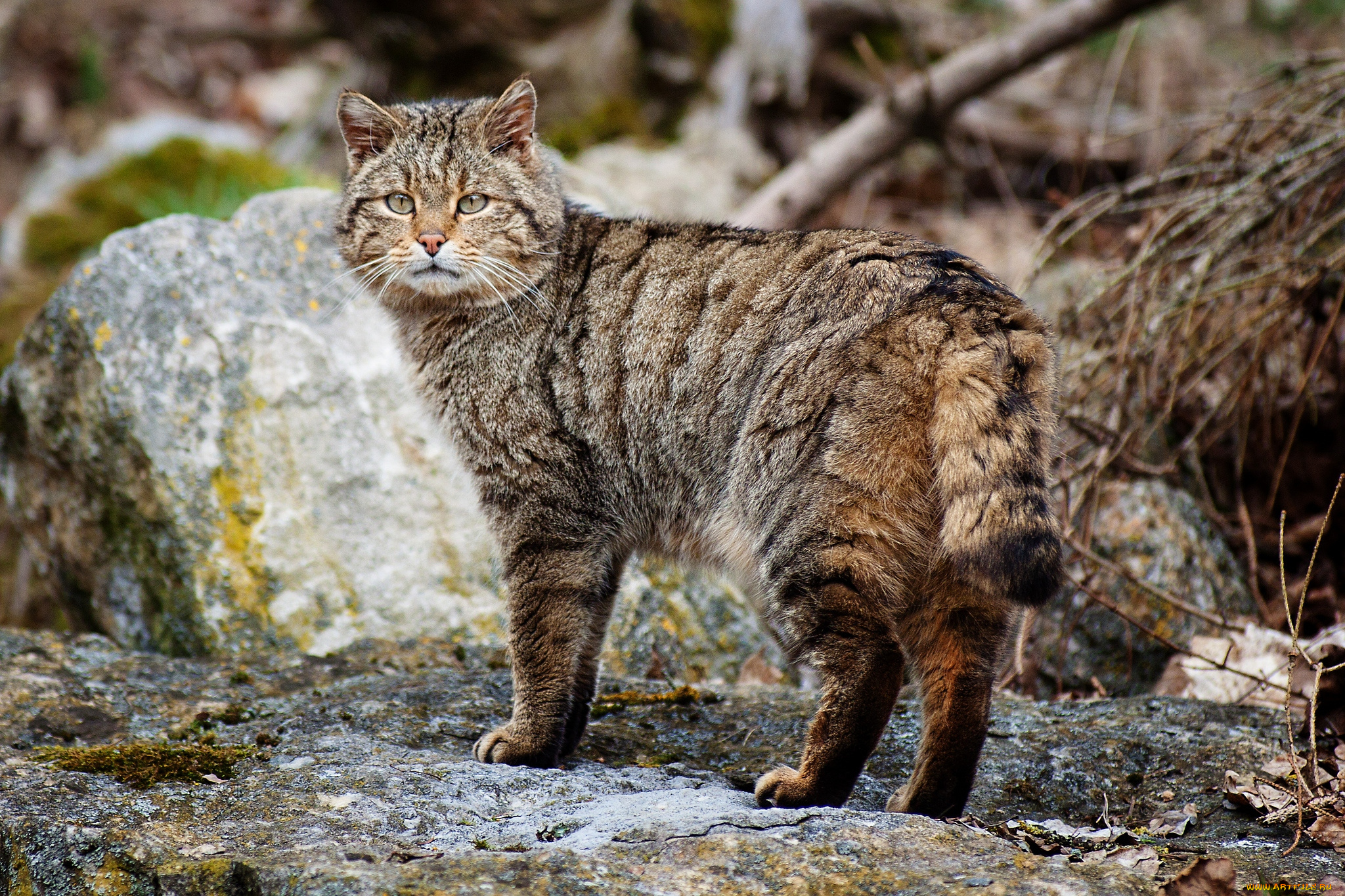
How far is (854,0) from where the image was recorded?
29.7 ft

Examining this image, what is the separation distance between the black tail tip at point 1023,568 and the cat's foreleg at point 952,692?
0.40m

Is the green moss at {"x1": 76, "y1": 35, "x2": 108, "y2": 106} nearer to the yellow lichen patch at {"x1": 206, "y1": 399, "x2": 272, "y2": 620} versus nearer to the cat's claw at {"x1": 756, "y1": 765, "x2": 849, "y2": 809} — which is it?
the yellow lichen patch at {"x1": 206, "y1": 399, "x2": 272, "y2": 620}

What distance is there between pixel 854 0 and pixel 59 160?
734 cm

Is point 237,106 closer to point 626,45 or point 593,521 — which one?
point 626,45

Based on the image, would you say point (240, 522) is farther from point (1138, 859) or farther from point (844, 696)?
point (1138, 859)

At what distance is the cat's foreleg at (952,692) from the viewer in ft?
9.45

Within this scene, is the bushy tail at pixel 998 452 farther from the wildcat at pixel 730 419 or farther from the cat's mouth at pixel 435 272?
the cat's mouth at pixel 435 272

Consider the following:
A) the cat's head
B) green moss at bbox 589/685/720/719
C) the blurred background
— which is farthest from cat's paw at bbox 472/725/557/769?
the blurred background

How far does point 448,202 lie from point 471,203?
0.27ft

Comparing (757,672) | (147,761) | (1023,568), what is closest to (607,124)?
(757,672)

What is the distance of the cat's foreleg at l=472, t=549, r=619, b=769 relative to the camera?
327 cm

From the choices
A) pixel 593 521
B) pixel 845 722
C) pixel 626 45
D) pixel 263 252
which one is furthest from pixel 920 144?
pixel 845 722

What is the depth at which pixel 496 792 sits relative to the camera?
2.82 m

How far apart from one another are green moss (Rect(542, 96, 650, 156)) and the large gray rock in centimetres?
375
